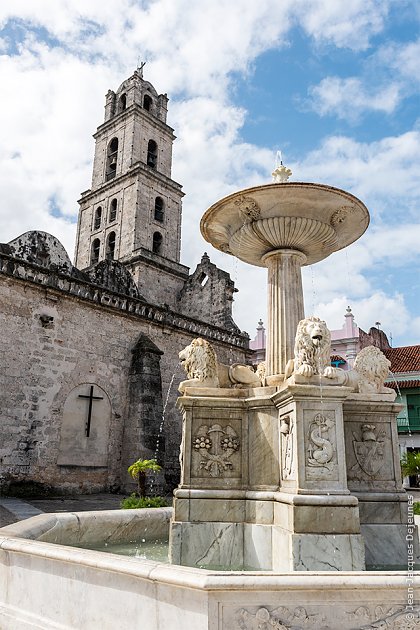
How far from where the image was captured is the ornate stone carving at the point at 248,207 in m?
5.94

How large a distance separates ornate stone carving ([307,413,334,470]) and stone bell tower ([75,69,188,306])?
70.9ft

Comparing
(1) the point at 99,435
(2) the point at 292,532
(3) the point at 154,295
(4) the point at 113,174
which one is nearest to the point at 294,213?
(2) the point at 292,532

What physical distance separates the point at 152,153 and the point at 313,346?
27.7 m

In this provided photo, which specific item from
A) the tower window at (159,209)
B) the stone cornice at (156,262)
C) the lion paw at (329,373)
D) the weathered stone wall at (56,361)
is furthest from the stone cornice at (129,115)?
the lion paw at (329,373)

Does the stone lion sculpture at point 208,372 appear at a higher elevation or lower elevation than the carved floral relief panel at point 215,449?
higher

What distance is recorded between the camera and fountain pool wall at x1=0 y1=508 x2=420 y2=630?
8.74 feet

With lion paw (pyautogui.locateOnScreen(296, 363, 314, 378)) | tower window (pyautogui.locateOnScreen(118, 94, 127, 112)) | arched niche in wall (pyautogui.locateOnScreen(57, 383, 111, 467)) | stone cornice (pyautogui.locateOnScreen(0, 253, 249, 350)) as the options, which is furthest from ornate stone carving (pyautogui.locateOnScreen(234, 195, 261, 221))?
tower window (pyautogui.locateOnScreen(118, 94, 127, 112))

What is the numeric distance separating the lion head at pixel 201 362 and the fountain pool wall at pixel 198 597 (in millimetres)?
2450

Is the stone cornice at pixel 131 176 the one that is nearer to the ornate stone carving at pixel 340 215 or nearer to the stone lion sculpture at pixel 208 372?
the ornate stone carving at pixel 340 215

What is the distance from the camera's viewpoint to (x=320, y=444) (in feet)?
14.8

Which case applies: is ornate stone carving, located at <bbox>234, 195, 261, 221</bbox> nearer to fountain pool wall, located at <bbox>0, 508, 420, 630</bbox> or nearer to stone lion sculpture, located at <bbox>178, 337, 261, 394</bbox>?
stone lion sculpture, located at <bbox>178, 337, 261, 394</bbox>

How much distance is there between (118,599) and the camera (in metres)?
3.00

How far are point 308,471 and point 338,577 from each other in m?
1.68

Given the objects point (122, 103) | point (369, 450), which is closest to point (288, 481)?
point (369, 450)
